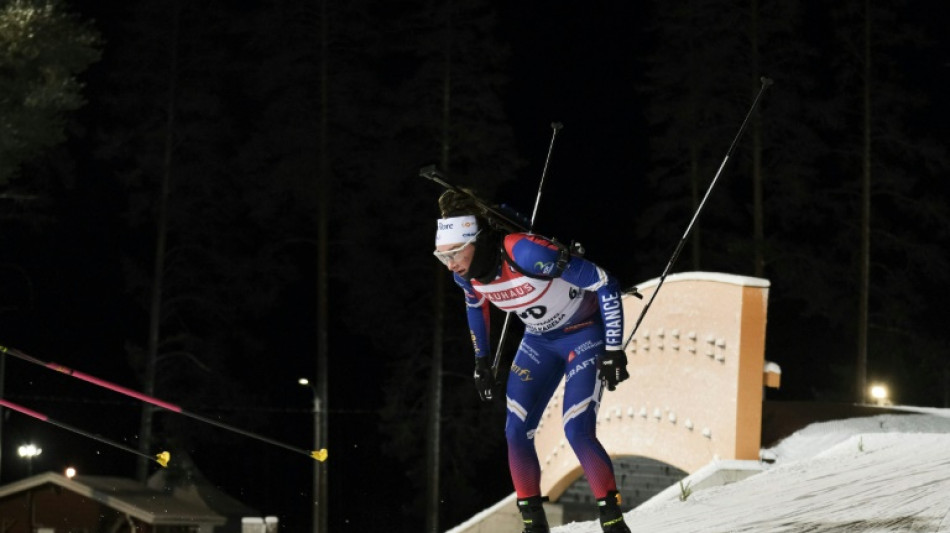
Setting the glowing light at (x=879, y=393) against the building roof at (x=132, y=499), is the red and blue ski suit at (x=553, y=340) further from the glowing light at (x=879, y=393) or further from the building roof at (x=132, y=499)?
the glowing light at (x=879, y=393)

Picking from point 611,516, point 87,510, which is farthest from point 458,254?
point 87,510

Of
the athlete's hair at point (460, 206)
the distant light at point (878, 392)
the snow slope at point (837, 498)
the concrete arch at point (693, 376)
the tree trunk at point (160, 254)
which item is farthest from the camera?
the tree trunk at point (160, 254)

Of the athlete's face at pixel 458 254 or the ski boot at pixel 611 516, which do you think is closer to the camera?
the ski boot at pixel 611 516

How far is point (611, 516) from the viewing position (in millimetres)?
8211

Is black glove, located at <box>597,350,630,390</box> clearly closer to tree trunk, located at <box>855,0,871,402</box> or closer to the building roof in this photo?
the building roof

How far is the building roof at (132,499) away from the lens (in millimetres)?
27344

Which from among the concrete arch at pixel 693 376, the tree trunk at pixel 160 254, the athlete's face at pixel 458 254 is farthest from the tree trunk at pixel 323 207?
the athlete's face at pixel 458 254

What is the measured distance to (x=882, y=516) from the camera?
8070 mm

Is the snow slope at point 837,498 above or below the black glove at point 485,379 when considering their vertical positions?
below

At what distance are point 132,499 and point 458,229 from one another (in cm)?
2139

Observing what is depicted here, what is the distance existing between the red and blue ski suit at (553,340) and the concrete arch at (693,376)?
238 inches

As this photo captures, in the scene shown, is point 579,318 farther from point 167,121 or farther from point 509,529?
point 167,121

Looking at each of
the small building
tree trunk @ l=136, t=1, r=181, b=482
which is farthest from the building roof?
tree trunk @ l=136, t=1, r=181, b=482

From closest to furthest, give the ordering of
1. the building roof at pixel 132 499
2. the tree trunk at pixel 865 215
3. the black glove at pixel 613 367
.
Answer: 1. the black glove at pixel 613 367
2. the building roof at pixel 132 499
3. the tree trunk at pixel 865 215
